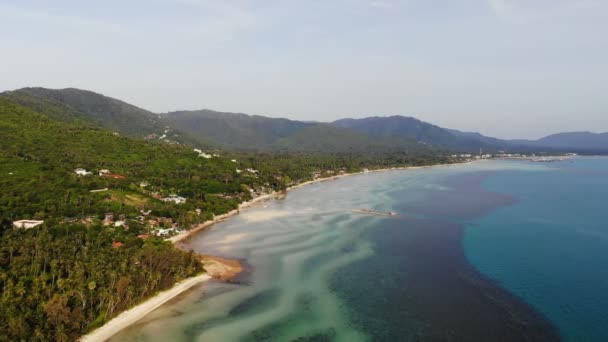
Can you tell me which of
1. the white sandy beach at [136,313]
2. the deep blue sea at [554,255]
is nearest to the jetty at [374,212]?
the deep blue sea at [554,255]

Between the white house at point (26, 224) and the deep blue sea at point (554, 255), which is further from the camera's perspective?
the white house at point (26, 224)

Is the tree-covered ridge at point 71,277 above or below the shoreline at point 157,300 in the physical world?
above

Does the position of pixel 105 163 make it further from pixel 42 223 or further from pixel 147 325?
pixel 147 325

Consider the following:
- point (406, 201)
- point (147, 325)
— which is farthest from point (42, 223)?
point (406, 201)

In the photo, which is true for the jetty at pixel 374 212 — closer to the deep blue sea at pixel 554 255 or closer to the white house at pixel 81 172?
the deep blue sea at pixel 554 255

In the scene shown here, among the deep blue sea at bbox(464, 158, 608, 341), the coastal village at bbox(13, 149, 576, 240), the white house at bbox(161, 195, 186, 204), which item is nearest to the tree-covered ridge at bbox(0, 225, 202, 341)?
the coastal village at bbox(13, 149, 576, 240)

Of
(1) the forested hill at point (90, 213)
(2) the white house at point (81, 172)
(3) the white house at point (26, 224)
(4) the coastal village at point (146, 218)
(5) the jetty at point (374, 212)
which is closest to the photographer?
(1) the forested hill at point (90, 213)
